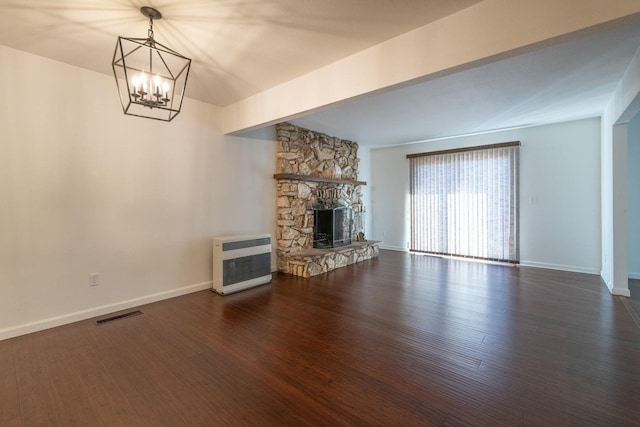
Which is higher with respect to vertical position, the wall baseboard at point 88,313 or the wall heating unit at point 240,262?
the wall heating unit at point 240,262

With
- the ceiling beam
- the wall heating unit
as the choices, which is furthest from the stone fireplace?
the ceiling beam

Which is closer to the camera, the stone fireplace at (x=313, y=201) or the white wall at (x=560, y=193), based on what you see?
the white wall at (x=560, y=193)

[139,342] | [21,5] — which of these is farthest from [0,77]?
[139,342]

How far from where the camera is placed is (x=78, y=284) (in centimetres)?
305

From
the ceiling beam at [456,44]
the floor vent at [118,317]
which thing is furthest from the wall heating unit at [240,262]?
the ceiling beam at [456,44]

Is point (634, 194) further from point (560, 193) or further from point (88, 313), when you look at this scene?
point (88, 313)

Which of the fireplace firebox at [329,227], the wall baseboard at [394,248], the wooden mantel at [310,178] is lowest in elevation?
the wall baseboard at [394,248]

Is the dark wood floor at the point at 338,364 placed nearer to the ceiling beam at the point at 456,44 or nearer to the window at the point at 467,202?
the window at the point at 467,202

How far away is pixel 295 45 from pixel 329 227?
3.69 m

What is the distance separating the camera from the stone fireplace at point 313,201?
5023 millimetres

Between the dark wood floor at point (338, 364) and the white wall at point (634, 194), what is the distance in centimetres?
158

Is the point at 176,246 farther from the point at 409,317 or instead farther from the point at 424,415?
the point at 424,415

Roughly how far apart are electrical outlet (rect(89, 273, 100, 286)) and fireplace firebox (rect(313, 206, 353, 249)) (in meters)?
3.38

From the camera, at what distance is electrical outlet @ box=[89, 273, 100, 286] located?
313cm
